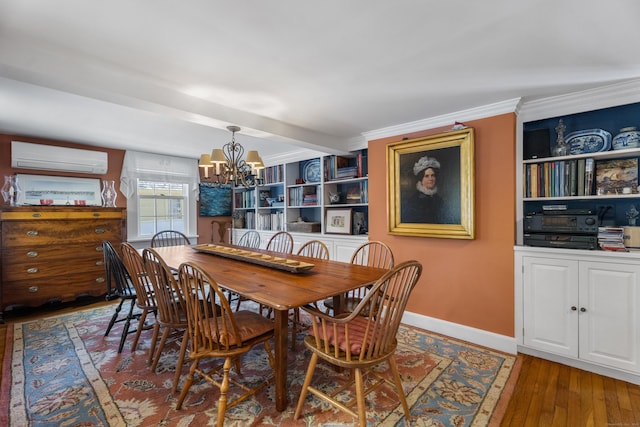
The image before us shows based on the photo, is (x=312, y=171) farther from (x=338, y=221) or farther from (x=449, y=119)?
(x=449, y=119)

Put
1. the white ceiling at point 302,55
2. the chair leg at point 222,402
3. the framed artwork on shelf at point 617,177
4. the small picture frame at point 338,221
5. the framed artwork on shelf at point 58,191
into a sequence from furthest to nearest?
the small picture frame at point 338,221 → the framed artwork on shelf at point 58,191 → the framed artwork on shelf at point 617,177 → the chair leg at point 222,402 → the white ceiling at point 302,55

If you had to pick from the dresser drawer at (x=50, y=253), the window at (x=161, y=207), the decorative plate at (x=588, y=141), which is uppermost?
the decorative plate at (x=588, y=141)

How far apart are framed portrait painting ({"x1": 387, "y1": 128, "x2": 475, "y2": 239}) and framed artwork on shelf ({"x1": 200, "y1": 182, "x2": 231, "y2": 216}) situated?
3392 mm

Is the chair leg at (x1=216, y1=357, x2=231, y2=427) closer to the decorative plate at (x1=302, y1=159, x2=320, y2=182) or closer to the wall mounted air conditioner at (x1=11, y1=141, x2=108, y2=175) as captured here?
the decorative plate at (x1=302, y1=159, x2=320, y2=182)

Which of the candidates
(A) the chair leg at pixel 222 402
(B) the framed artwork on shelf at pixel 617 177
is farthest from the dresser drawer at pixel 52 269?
(B) the framed artwork on shelf at pixel 617 177

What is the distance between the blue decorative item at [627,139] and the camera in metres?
2.14

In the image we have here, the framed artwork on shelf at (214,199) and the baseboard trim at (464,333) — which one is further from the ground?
the framed artwork on shelf at (214,199)

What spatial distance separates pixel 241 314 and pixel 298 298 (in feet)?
2.25

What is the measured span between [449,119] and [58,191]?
15.7 feet

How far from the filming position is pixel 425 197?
9.71 ft

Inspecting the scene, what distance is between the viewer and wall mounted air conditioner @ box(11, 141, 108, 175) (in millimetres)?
3539

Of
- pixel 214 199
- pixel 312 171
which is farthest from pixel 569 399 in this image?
pixel 214 199

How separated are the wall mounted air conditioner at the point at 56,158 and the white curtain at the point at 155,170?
29 cm

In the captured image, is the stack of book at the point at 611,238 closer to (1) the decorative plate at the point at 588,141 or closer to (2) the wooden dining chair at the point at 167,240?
(1) the decorative plate at the point at 588,141
